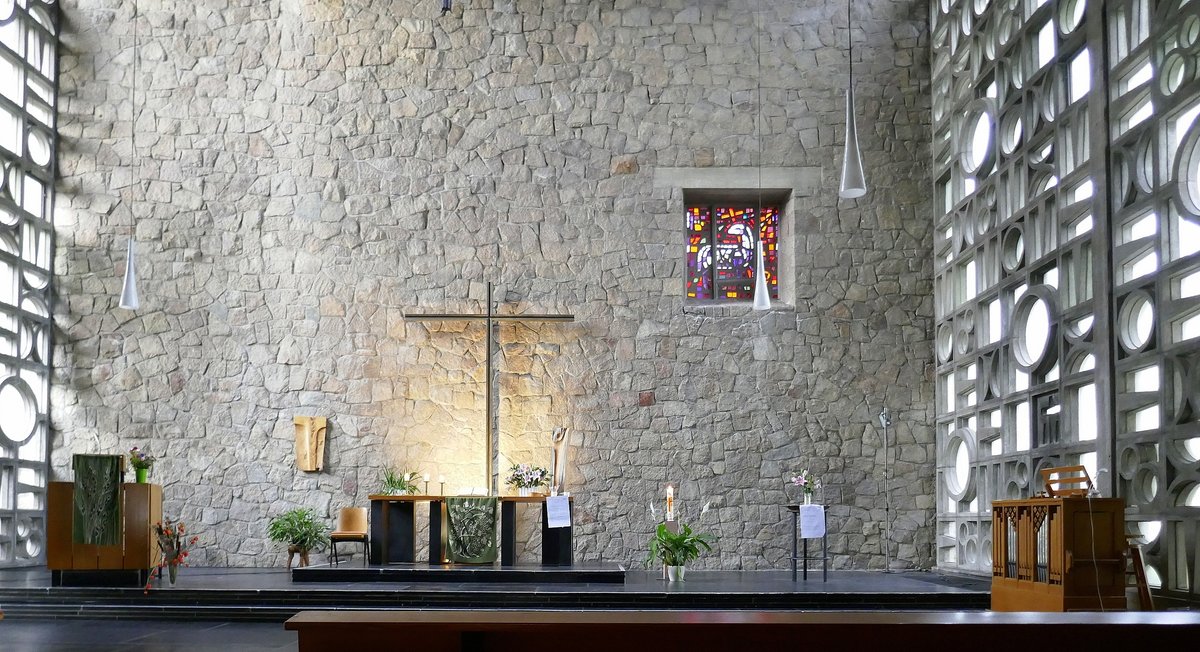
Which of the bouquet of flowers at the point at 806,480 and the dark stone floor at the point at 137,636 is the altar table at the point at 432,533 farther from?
the bouquet of flowers at the point at 806,480

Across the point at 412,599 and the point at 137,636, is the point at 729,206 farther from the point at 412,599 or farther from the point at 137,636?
the point at 137,636

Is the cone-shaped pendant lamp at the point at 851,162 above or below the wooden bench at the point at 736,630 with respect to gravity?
above

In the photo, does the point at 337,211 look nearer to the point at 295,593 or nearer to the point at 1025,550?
the point at 295,593

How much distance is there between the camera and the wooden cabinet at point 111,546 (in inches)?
355

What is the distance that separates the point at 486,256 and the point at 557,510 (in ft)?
9.36

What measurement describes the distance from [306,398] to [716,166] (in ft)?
15.7

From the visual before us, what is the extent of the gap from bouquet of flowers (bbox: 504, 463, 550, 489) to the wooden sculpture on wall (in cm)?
197

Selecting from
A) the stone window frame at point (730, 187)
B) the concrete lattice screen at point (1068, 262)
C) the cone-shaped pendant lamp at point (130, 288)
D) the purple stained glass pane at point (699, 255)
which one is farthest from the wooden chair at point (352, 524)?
the concrete lattice screen at point (1068, 262)

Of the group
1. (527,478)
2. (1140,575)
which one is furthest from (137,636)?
(1140,575)

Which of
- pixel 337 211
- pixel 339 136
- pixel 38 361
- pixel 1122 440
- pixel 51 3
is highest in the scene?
pixel 51 3

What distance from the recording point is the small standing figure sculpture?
419 inches

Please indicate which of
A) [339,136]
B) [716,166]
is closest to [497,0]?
[339,136]

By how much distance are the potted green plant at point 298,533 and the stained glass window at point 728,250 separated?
442 cm

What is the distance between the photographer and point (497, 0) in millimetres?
11750
